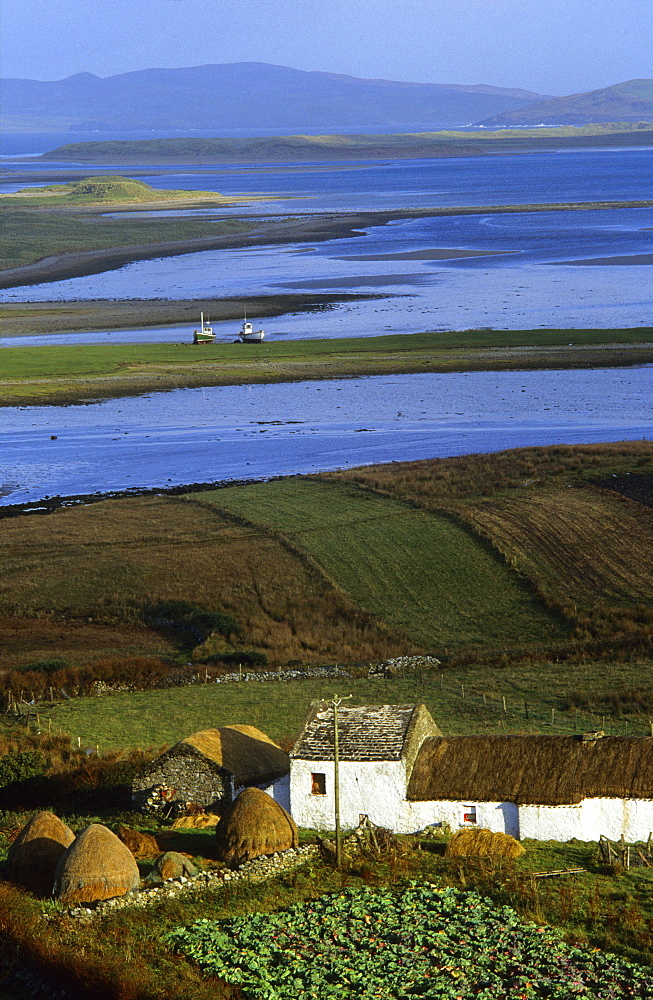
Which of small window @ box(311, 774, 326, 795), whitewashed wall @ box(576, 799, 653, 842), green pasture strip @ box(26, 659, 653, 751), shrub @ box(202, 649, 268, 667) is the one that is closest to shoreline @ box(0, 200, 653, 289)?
shrub @ box(202, 649, 268, 667)

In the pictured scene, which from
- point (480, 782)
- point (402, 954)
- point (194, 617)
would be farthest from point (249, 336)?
point (402, 954)

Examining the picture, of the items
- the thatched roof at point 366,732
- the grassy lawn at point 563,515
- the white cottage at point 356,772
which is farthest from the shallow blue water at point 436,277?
the white cottage at point 356,772

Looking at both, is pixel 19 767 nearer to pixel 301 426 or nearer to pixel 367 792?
pixel 367 792

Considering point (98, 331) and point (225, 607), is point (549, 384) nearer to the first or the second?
point (98, 331)

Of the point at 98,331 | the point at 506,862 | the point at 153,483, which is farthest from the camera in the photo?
the point at 98,331

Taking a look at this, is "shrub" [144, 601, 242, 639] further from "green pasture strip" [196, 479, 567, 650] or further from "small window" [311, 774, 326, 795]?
"small window" [311, 774, 326, 795]

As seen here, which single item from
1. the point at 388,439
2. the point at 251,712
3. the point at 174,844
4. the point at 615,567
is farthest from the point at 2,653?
the point at 388,439
